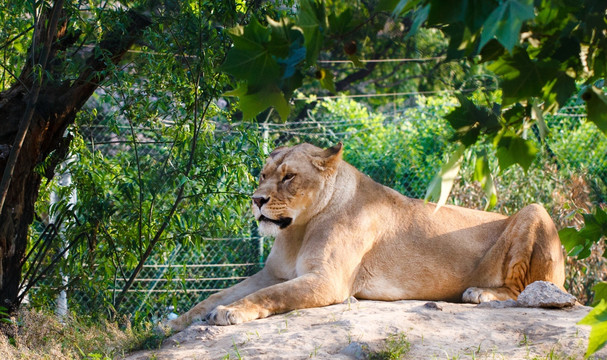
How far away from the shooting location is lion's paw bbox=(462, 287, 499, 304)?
17.5 ft

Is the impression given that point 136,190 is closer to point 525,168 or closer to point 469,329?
point 469,329

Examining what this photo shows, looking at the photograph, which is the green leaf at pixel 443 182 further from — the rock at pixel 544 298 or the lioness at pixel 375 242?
the rock at pixel 544 298

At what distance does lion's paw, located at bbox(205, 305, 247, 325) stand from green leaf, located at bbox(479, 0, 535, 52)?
11.3 ft

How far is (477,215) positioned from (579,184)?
3.22 metres

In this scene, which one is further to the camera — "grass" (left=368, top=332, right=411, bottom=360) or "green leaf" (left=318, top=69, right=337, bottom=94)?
"grass" (left=368, top=332, right=411, bottom=360)

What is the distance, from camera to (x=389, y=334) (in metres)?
4.26

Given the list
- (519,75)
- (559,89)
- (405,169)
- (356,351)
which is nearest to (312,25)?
(519,75)

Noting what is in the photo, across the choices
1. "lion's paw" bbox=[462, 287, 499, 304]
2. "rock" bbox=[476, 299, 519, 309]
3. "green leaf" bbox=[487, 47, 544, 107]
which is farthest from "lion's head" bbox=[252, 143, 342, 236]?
"green leaf" bbox=[487, 47, 544, 107]

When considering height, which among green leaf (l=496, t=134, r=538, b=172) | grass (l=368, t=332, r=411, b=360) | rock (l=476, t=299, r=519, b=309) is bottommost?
rock (l=476, t=299, r=519, b=309)

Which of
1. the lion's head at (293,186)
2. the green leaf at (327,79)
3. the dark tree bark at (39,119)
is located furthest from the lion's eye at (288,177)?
the green leaf at (327,79)

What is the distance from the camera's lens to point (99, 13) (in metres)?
5.13

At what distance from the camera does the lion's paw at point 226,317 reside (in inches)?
179

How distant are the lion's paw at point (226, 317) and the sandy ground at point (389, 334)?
0.20 feet

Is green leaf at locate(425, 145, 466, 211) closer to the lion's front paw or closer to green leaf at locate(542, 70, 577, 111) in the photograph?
green leaf at locate(542, 70, 577, 111)
